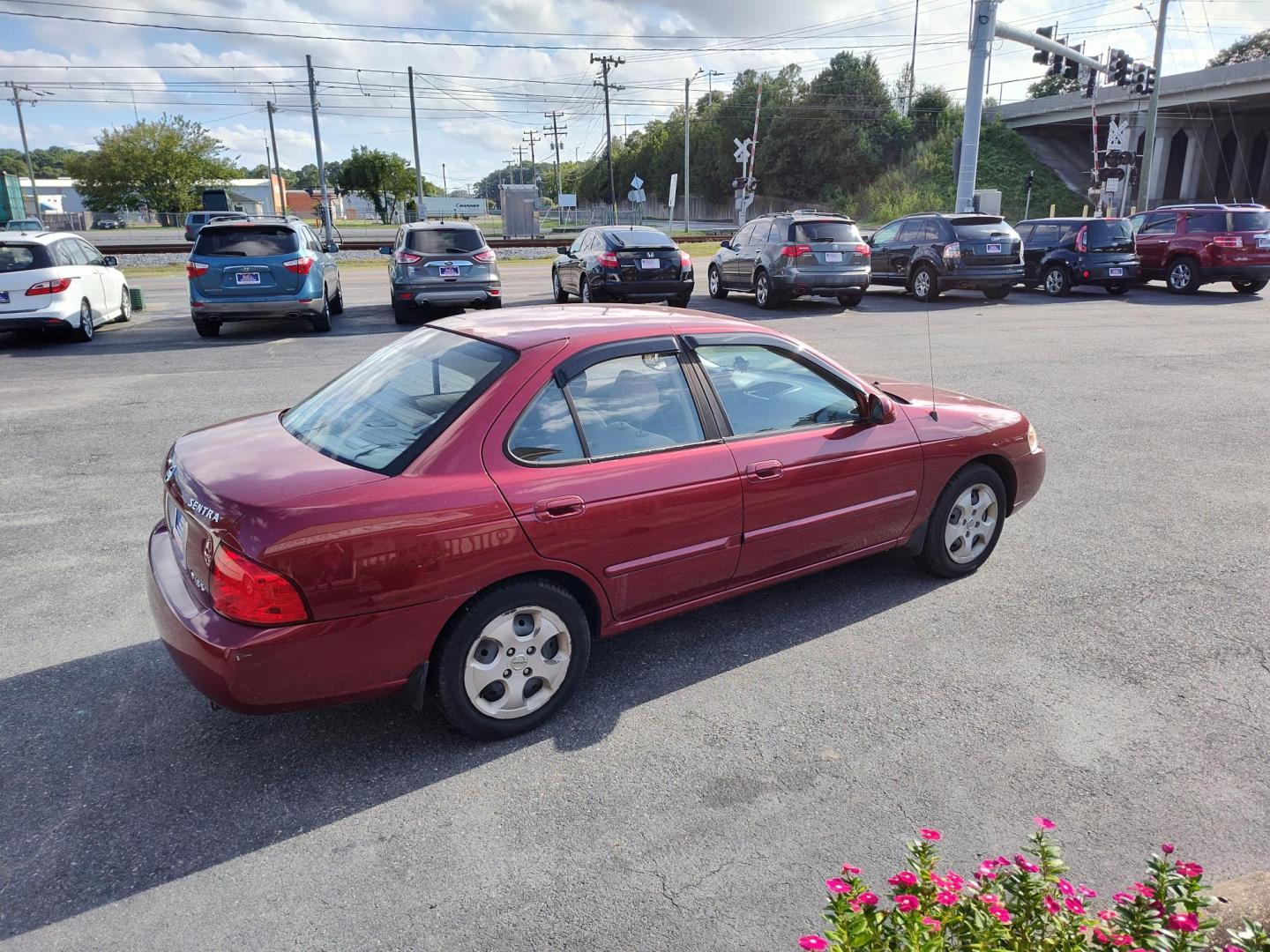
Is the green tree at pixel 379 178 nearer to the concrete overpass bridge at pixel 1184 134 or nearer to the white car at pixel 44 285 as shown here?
the concrete overpass bridge at pixel 1184 134

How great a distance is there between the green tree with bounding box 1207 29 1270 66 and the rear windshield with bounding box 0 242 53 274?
270ft

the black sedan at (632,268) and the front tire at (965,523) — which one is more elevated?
the black sedan at (632,268)

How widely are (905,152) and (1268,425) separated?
6063 centimetres

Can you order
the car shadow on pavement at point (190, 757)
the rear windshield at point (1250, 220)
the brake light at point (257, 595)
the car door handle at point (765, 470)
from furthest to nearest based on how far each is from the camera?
the rear windshield at point (1250, 220) < the car door handle at point (765, 470) < the brake light at point (257, 595) < the car shadow on pavement at point (190, 757)

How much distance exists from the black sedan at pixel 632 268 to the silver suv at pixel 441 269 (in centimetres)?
191

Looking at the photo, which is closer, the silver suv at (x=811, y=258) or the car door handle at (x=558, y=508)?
the car door handle at (x=558, y=508)

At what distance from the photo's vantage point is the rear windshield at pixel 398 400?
332 centimetres

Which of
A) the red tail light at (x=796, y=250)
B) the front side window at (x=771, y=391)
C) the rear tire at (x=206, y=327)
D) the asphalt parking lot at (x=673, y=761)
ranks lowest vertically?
the asphalt parking lot at (x=673, y=761)

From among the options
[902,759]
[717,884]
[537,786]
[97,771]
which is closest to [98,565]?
[97,771]

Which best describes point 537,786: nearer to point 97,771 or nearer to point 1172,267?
point 97,771

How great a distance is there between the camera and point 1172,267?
19.5 metres

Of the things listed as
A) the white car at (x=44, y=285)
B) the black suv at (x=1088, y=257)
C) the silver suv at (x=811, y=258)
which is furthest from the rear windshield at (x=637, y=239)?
the black suv at (x=1088, y=257)

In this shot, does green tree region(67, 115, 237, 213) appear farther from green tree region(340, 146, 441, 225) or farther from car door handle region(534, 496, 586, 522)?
car door handle region(534, 496, 586, 522)

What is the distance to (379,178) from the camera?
9081 centimetres
